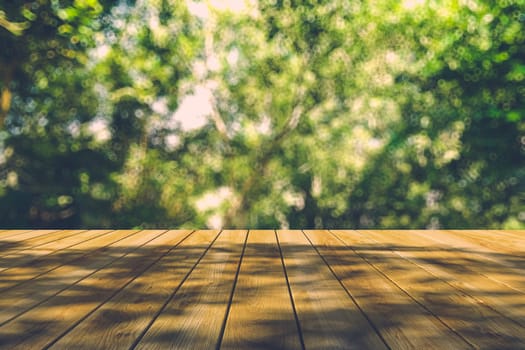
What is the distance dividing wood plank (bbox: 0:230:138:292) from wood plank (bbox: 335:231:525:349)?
1620 millimetres

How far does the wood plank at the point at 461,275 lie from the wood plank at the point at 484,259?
33 mm

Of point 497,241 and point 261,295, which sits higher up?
point 497,241

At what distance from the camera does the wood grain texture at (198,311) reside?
158cm

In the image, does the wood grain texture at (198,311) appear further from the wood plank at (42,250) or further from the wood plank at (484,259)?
the wood plank at (484,259)

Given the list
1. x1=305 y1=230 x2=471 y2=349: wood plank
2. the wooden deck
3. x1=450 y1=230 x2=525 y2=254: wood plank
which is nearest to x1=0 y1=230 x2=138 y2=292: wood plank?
the wooden deck

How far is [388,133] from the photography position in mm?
11156

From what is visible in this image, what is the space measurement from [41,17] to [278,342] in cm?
599

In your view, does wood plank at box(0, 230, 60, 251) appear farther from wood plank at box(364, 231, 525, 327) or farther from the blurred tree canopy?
Result: the blurred tree canopy

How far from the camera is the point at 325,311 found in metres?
1.89

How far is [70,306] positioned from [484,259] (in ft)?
7.27

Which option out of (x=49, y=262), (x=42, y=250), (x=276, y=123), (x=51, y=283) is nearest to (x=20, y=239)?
(x=42, y=250)

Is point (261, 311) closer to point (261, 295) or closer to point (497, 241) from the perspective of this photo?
point (261, 295)

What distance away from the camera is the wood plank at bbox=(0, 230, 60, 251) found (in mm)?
3523

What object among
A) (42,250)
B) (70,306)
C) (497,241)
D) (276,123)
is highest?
(276,123)
